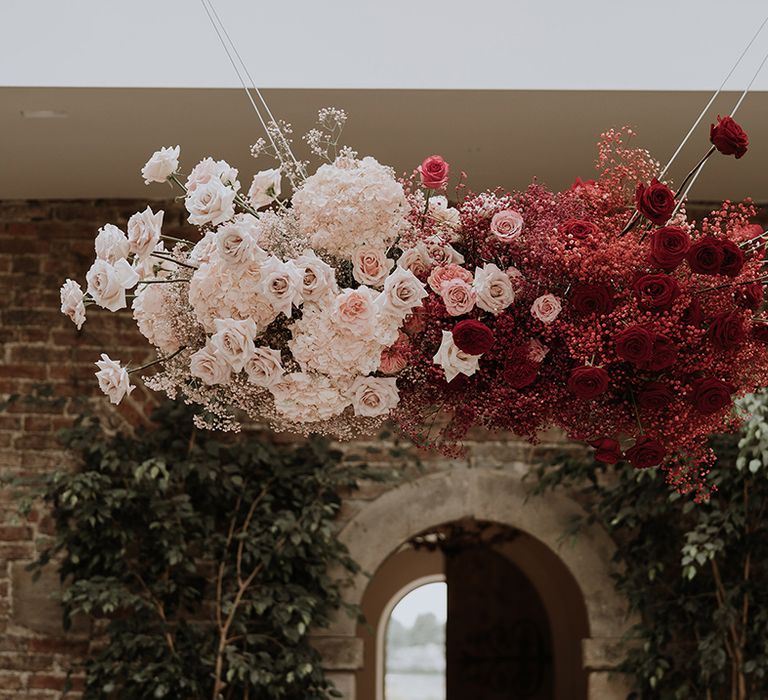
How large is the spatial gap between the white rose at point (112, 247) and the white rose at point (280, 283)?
0.33m

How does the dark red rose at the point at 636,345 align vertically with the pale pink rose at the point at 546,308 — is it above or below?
below

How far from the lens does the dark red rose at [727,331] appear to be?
2.26 meters

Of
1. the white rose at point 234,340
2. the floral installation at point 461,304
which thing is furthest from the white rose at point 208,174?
the white rose at point 234,340

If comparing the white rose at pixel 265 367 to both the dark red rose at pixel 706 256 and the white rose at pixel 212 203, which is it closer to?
the white rose at pixel 212 203

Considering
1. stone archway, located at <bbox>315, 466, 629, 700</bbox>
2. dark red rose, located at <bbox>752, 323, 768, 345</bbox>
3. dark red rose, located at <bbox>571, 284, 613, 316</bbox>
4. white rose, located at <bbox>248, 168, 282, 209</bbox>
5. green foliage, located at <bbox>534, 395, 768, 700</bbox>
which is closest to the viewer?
dark red rose, located at <bbox>571, 284, 613, 316</bbox>

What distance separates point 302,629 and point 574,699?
3159 mm

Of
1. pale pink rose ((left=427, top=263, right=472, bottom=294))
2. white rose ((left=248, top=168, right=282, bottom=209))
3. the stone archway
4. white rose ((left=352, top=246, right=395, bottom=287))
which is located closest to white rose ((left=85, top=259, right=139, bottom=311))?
white rose ((left=248, top=168, right=282, bottom=209))

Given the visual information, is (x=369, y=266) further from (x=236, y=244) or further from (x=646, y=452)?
(x=646, y=452)

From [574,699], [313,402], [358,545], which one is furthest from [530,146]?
[574,699]

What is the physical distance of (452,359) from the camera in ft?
7.47

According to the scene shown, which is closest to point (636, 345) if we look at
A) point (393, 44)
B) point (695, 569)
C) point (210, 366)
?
point (210, 366)

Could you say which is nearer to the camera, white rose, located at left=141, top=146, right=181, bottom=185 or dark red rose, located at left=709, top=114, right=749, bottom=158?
dark red rose, located at left=709, top=114, right=749, bottom=158

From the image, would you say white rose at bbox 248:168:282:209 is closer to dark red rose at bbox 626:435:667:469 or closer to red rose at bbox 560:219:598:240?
red rose at bbox 560:219:598:240

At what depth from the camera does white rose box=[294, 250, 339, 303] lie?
7.54 ft
